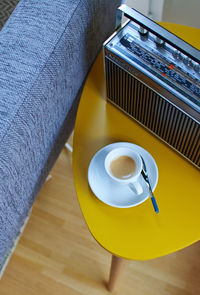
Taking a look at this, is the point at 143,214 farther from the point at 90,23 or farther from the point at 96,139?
the point at 90,23

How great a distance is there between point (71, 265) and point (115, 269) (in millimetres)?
267

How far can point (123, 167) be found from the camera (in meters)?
0.68

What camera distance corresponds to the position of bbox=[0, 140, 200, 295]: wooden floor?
40.4 inches

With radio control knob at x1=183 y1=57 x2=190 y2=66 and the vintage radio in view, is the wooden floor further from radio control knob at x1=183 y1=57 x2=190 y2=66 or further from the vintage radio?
radio control knob at x1=183 y1=57 x2=190 y2=66

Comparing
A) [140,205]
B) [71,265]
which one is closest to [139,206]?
[140,205]

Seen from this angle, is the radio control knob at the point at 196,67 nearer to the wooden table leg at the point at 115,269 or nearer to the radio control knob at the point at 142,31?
the radio control knob at the point at 142,31

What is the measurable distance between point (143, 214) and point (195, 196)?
0.12 metres

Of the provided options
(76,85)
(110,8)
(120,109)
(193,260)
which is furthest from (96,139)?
(193,260)

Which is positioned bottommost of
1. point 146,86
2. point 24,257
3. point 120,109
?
point 24,257

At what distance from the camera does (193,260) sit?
105 centimetres

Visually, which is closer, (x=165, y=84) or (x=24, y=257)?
(x=165, y=84)

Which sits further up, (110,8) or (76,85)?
(110,8)

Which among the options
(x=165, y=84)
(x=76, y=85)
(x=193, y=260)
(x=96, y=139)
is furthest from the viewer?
(x=193, y=260)

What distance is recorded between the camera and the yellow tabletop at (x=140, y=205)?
0.66m
